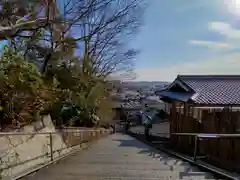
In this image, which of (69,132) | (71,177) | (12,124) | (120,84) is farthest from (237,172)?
(120,84)

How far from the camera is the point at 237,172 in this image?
24.2 feet

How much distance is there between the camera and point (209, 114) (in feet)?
35.9

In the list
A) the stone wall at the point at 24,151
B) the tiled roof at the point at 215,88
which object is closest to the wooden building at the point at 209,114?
the tiled roof at the point at 215,88

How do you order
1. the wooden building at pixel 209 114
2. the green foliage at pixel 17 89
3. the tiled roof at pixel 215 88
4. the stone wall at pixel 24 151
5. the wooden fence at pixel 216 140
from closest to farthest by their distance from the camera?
the stone wall at pixel 24 151 → the wooden fence at pixel 216 140 → the green foliage at pixel 17 89 → the wooden building at pixel 209 114 → the tiled roof at pixel 215 88

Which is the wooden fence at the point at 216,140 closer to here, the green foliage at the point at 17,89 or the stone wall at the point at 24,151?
the stone wall at the point at 24,151

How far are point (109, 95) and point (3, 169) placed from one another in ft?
63.5

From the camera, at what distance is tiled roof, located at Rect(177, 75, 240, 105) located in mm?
15248

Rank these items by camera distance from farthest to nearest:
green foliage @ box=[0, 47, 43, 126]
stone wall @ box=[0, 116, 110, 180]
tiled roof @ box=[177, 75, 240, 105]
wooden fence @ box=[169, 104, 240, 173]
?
tiled roof @ box=[177, 75, 240, 105] < green foliage @ box=[0, 47, 43, 126] < wooden fence @ box=[169, 104, 240, 173] < stone wall @ box=[0, 116, 110, 180]

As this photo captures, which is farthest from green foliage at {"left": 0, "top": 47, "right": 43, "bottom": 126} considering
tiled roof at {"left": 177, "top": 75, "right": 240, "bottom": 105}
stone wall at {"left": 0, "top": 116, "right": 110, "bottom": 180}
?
tiled roof at {"left": 177, "top": 75, "right": 240, "bottom": 105}

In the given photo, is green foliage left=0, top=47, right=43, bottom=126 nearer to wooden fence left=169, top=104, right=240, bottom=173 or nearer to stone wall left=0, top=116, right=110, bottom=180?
stone wall left=0, top=116, right=110, bottom=180

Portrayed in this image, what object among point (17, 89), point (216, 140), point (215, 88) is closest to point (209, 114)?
point (216, 140)

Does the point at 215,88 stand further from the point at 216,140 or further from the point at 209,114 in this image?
the point at 216,140

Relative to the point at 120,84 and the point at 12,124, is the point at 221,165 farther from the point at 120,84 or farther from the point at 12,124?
the point at 120,84

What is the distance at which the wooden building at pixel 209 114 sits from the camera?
867cm
